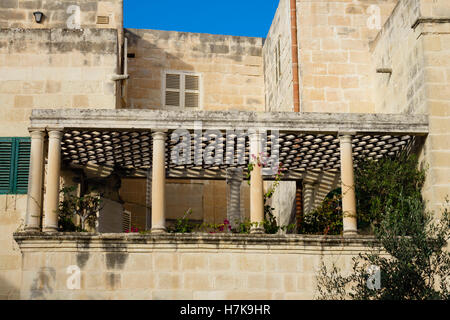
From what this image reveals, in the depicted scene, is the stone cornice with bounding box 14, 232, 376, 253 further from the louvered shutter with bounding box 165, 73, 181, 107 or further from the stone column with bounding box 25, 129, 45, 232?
the louvered shutter with bounding box 165, 73, 181, 107

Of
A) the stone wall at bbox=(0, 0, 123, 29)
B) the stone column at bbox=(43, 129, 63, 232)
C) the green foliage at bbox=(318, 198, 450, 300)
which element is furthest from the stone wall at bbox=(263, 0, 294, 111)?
the stone column at bbox=(43, 129, 63, 232)

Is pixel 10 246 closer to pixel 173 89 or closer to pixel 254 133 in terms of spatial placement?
pixel 254 133

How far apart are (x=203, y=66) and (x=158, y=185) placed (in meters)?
7.11

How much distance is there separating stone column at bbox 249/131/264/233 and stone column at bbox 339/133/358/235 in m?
1.65

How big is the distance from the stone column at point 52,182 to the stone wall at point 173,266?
41 centimetres

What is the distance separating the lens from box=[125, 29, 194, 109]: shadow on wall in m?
22.2

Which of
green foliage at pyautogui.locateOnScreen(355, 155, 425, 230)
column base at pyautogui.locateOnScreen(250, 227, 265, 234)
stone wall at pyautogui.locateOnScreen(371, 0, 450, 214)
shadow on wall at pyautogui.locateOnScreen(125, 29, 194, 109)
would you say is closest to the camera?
column base at pyautogui.locateOnScreen(250, 227, 265, 234)

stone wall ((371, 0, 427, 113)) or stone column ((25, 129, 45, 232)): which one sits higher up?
stone wall ((371, 0, 427, 113))

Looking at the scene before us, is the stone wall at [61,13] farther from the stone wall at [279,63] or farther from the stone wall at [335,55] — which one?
the stone wall at [335,55]

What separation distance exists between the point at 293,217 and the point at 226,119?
4332 millimetres

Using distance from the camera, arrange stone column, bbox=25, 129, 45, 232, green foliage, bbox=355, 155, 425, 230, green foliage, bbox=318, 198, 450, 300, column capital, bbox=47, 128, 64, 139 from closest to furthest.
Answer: green foliage, bbox=318, 198, 450, 300, stone column, bbox=25, 129, 45, 232, column capital, bbox=47, 128, 64, 139, green foliage, bbox=355, 155, 425, 230

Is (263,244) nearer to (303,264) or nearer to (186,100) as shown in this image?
(303,264)

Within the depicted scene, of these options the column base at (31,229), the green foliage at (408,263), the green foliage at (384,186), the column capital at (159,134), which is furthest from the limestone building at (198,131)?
the green foliage at (408,263)

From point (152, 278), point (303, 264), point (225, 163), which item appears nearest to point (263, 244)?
point (303, 264)
